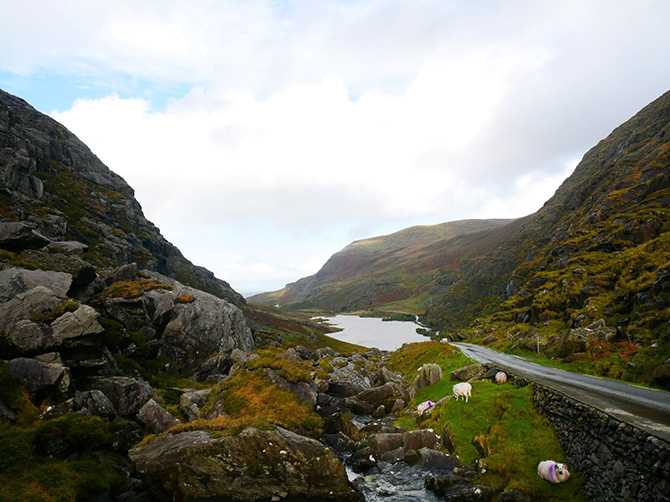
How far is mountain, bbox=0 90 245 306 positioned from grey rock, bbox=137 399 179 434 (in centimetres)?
4394

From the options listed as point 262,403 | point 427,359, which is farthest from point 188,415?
point 427,359

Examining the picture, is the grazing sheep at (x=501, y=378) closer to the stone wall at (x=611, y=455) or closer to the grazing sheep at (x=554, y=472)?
the stone wall at (x=611, y=455)

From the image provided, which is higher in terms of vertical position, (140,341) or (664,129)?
(664,129)

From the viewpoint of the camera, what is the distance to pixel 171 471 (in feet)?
44.2

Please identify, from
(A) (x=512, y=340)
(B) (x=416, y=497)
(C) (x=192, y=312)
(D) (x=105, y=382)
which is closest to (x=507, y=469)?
(B) (x=416, y=497)

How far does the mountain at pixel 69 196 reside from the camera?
55.2 meters

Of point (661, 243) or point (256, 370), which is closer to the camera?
point (256, 370)

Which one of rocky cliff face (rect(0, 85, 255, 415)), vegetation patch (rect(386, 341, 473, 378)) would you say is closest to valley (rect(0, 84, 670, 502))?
rocky cliff face (rect(0, 85, 255, 415))

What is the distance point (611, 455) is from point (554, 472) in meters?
2.48

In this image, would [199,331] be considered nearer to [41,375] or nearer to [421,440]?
[41,375]

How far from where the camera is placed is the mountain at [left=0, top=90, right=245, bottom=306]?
55.2 m

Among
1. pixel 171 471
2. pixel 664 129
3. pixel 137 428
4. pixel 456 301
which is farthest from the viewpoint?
pixel 456 301

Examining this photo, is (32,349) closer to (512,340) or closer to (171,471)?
(171,471)

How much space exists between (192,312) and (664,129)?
123 m
